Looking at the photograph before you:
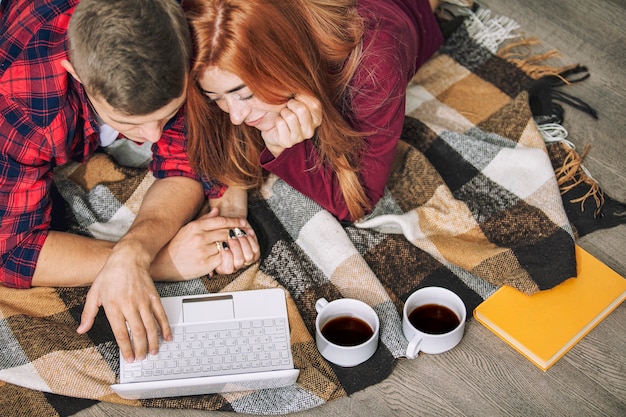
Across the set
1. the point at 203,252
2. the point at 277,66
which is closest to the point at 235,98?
the point at 277,66

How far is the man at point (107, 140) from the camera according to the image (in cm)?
119

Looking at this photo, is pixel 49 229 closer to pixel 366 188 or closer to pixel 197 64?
pixel 197 64

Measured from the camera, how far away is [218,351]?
143cm

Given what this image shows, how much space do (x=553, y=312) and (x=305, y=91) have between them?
64 centimetres

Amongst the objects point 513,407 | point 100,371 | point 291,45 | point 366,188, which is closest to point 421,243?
point 366,188

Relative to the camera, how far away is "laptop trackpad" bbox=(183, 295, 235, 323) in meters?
1.48

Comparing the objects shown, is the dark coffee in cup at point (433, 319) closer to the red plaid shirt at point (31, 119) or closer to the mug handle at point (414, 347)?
the mug handle at point (414, 347)

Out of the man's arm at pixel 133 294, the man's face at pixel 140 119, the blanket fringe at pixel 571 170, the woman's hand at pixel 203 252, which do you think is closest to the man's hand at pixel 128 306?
the man's arm at pixel 133 294

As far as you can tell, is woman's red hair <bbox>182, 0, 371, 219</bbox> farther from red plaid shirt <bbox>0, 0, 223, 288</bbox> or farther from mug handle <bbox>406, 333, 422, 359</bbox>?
mug handle <bbox>406, 333, 422, 359</bbox>

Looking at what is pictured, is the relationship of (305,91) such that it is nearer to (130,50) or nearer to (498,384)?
(130,50)

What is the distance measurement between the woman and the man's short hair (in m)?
0.09

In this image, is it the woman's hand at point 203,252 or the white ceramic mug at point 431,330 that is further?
the woman's hand at point 203,252

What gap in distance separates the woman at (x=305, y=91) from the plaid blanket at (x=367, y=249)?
0.10 metres

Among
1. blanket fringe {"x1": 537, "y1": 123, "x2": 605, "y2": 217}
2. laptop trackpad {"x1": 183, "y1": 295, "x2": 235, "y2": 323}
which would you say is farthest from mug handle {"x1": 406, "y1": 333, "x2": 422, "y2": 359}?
blanket fringe {"x1": 537, "y1": 123, "x2": 605, "y2": 217}
